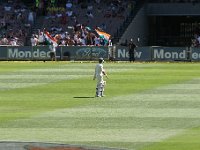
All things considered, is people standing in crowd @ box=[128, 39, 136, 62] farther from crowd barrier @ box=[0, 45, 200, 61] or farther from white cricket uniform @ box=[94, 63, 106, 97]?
white cricket uniform @ box=[94, 63, 106, 97]

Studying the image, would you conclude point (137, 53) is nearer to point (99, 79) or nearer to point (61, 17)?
point (61, 17)

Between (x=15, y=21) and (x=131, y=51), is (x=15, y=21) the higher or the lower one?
the higher one

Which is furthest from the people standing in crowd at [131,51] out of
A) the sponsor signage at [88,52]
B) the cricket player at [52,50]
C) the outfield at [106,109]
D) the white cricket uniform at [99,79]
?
the white cricket uniform at [99,79]

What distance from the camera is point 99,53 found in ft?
189

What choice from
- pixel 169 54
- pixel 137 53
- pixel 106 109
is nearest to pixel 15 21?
pixel 137 53

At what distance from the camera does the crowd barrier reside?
56.6 metres

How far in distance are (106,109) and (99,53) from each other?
3168cm

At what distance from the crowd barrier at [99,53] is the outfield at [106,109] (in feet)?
38.8

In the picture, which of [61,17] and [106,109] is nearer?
[106,109]

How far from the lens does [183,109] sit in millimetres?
25906

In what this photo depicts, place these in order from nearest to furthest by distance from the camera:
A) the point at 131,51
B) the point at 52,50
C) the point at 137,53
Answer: the point at 131,51, the point at 137,53, the point at 52,50

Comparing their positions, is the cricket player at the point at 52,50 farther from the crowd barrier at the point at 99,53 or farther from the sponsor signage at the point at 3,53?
the sponsor signage at the point at 3,53

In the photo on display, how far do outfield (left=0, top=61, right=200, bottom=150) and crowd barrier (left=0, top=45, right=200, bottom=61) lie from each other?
1182 centimetres

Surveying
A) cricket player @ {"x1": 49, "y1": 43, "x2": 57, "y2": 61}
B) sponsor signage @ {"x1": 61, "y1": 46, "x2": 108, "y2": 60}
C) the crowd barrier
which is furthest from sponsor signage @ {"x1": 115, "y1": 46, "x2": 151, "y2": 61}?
cricket player @ {"x1": 49, "y1": 43, "x2": 57, "y2": 61}
